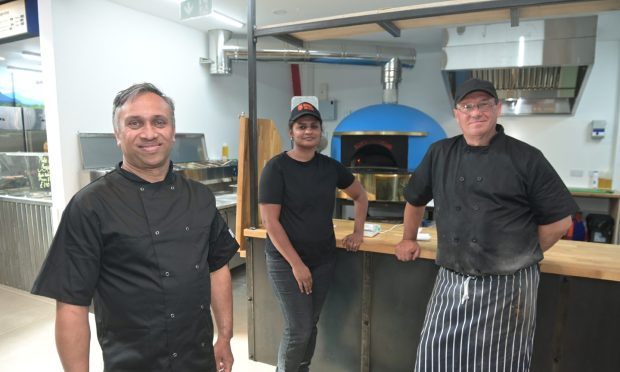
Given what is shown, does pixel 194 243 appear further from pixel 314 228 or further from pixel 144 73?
pixel 144 73

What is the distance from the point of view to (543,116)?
4797 millimetres

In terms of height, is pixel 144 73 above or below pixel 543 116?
above

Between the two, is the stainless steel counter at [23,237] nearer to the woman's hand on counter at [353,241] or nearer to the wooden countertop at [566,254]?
the wooden countertop at [566,254]

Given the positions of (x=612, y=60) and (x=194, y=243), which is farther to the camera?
(x=612, y=60)

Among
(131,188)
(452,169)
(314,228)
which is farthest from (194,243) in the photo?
(452,169)

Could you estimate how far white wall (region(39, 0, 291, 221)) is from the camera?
3.07 meters

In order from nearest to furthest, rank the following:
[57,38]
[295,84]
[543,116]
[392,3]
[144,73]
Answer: [57,38] < [392,3] < [144,73] < [543,116] < [295,84]

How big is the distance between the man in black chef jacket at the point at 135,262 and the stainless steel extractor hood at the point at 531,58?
3908 millimetres

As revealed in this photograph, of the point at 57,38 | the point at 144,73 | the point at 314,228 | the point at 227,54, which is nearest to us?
the point at 314,228

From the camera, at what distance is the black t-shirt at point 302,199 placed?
176cm

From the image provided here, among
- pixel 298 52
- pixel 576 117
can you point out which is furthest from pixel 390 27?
pixel 576 117

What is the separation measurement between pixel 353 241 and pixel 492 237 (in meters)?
0.74

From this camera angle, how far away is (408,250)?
1.74m

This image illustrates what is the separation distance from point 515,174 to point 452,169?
21cm
